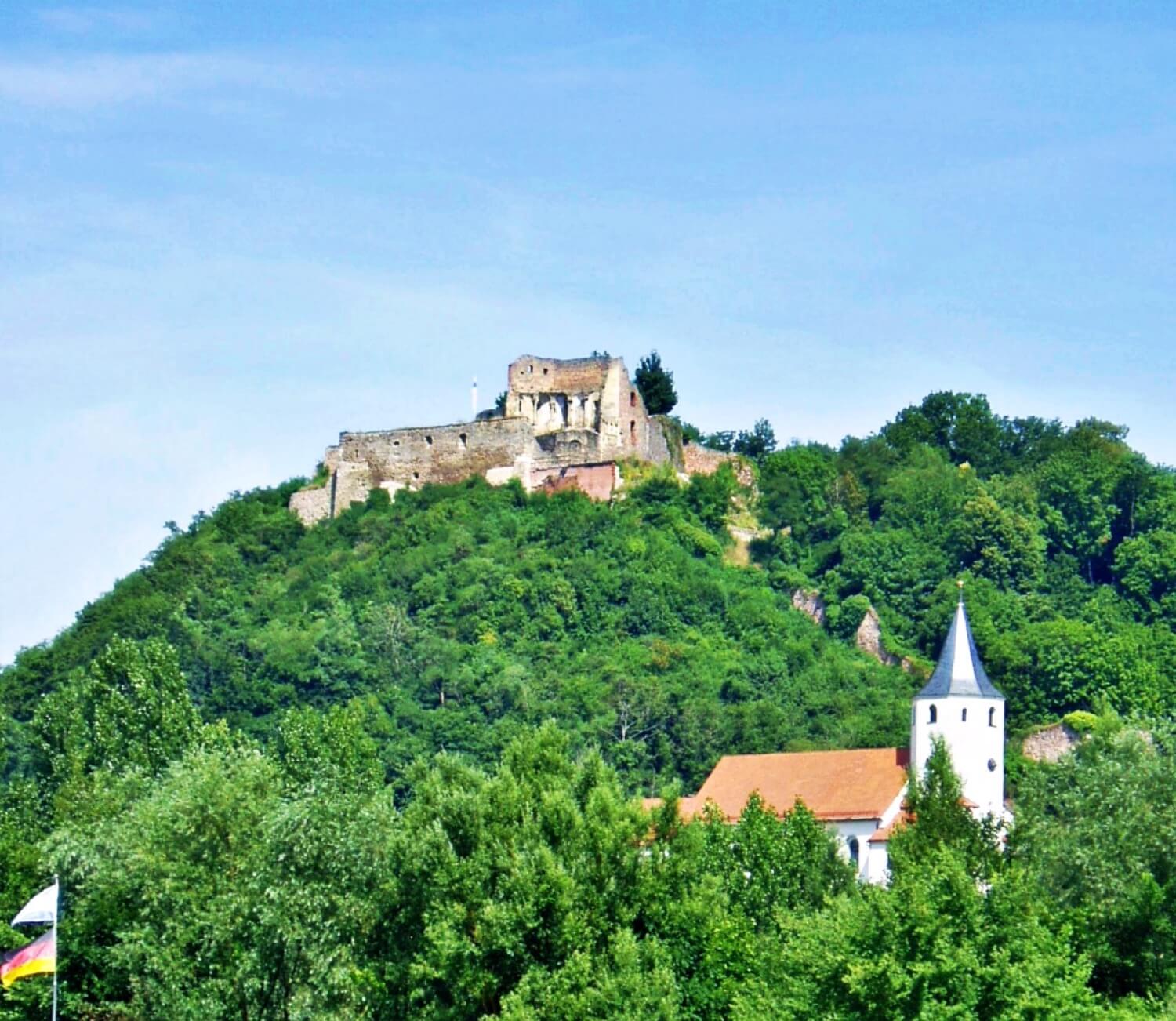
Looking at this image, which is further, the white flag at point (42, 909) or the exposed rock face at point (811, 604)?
the exposed rock face at point (811, 604)

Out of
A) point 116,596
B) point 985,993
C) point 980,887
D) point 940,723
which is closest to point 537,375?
point 116,596

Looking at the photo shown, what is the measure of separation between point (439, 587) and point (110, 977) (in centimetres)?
4368

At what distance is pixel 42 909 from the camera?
171 feet

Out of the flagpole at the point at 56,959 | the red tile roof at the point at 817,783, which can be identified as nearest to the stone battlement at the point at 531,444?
the red tile roof at the point at 817,783

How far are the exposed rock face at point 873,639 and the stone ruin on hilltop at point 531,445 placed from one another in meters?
9.92

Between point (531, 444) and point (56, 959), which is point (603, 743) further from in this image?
point (56, 959)

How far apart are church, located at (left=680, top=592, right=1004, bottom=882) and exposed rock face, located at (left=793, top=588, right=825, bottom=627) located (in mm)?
25521

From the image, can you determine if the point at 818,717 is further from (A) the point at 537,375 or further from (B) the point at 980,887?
(B) the point at 980,887

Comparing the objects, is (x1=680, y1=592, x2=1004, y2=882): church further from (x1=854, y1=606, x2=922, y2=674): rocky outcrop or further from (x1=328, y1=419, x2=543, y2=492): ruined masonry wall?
(x1=328, y1=419, x2=543, y2=492): ruined masonry wall

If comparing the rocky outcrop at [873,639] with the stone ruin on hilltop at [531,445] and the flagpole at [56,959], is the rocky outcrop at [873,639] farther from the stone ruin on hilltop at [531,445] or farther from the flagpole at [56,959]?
the flagpole at [56,959]

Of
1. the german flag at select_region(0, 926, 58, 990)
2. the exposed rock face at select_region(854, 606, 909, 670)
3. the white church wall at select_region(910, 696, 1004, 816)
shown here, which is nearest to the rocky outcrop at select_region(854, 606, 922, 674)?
the exposed rock face at select_region(854, 606, 909, 670)

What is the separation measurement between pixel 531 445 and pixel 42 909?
51.8 m

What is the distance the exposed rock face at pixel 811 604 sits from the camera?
101 metres

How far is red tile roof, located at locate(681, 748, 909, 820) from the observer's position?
7112 centimetres
